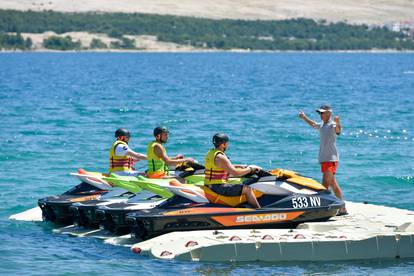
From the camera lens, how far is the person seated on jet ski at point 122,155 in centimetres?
2020

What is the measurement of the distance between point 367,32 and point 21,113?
152124mm

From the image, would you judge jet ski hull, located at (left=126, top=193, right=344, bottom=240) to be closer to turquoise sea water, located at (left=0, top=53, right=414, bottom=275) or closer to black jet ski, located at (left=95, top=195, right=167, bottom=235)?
black jet ski, located at (left=95, top=195, right=167, bottom=235)

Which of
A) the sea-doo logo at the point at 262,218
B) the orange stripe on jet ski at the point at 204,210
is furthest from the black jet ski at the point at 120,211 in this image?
the sea-doo logo at the point at 262,218

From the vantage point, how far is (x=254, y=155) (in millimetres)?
32500

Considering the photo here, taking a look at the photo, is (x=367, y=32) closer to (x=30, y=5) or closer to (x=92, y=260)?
(x=30, y=5)

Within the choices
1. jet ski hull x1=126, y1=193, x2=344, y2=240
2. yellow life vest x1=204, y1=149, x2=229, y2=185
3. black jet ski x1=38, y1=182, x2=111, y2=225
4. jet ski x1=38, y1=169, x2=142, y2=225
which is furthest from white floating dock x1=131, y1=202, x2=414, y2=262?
black jet ski x1=38, y1=182, x2=111, y2=225

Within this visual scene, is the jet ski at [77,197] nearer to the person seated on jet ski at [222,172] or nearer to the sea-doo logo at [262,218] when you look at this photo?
the person seated on jet ski at [222,172]

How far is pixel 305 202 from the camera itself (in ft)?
59.9

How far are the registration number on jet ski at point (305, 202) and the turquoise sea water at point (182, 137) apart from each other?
1.51 meters

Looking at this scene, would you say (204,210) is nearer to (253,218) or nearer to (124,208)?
(253,218)

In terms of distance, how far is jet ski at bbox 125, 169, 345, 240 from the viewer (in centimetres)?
1761

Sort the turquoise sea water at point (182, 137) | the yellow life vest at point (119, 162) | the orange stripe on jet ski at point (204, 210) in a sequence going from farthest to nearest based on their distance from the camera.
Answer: the yellow life vest at point (119, 162), the orange stripe on jet ski at point (204, 210), the turquoise sea water at point (182, 137)

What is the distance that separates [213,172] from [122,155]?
111 inches

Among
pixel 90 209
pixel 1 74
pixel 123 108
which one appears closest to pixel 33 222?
pixel 90 209
